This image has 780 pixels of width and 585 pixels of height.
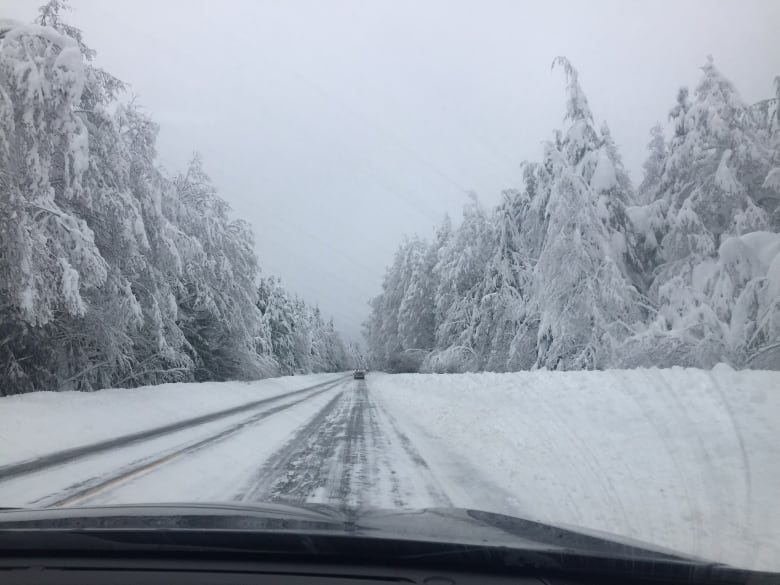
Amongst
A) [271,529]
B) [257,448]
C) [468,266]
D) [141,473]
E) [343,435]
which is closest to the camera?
[271,529]

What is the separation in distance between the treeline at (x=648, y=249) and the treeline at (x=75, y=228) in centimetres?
1406

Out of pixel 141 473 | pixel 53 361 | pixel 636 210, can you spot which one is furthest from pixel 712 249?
pixel 53 361

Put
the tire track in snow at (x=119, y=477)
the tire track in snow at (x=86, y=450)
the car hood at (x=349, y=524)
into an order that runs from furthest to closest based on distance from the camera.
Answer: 1. the tire track in snow at (x=86, y=450)
2. the tire track in snow at (x=119, y=477)
3. the car hood at (x=349, y=524)

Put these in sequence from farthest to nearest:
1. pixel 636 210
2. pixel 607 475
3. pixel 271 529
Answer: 1. pixel 636 210
2. pixel 607 475
3. pixel 271 529

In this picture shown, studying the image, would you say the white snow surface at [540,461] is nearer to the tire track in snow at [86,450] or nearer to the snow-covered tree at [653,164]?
the tire track in snow at [86,450]

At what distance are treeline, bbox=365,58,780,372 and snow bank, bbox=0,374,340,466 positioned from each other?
42.7 feet

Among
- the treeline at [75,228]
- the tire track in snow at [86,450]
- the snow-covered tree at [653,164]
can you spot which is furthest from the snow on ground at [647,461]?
the snow-covered tree at [653,164]

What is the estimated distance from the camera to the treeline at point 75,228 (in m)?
14.0

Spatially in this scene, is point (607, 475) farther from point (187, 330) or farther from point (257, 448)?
point (187, 330)

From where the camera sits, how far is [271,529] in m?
3.16

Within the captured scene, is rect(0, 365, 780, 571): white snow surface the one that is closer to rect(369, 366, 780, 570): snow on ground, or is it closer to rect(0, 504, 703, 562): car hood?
rect(369, 366, 780, 570): snow on ground

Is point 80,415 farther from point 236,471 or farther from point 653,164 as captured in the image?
point 653,164

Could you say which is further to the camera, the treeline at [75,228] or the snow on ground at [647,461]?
the treeline at [75,228]

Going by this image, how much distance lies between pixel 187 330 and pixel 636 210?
2075 cm
